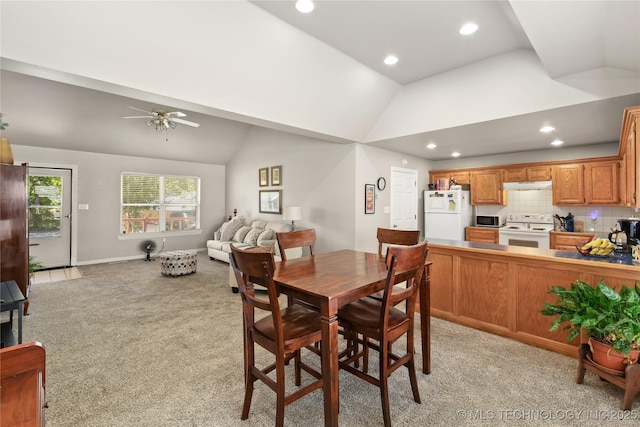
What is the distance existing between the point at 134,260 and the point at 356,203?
5484mm

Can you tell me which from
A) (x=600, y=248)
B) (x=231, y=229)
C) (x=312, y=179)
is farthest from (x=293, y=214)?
(x=600, y=248)

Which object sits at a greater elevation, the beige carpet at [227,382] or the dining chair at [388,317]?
the dining chair at [388,317]

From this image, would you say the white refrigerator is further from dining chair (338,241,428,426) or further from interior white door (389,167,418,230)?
dining chair (338,241,428,426)

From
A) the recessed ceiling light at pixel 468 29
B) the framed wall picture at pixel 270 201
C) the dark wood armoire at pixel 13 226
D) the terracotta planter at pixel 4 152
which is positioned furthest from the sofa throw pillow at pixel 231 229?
the recessed ceiling light at pixel 468 29

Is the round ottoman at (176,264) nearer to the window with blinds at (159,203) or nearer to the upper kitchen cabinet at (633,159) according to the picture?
the window with blinds at (159,203)

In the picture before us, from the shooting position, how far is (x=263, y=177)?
6.98 metres

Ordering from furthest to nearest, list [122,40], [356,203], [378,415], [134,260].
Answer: [134,260] < [356,203] < [122,40] < [378,415]

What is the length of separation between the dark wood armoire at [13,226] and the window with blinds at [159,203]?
3522mm

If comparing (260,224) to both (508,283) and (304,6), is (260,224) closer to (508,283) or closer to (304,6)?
(304,6)

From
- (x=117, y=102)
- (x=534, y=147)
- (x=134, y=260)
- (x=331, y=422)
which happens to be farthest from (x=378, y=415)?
(x=134, y=260)

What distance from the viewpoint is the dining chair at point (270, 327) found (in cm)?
154

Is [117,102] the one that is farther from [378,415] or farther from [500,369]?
[500,369]

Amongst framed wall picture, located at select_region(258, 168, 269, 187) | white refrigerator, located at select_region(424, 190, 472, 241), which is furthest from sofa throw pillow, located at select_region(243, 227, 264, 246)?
white refrigerator, located at select_region(424, 190, 472, 241)

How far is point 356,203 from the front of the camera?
16.2ft
